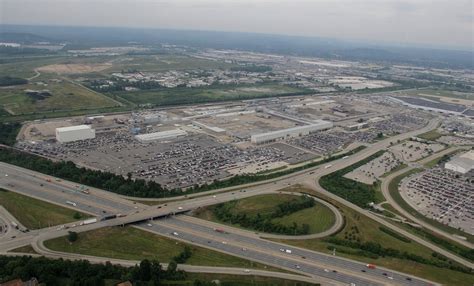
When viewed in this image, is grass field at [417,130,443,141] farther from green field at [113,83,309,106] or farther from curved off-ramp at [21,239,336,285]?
curved off-ramp at [21,239,336,285]

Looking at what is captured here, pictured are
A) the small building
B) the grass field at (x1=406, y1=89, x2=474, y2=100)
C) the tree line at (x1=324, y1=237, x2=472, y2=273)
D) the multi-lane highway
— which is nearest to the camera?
the multi-lane highway

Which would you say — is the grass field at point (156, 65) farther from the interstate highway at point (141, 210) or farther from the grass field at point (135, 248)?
the grass field at point (135, 248)

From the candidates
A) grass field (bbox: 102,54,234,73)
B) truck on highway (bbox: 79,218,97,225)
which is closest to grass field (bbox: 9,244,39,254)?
truck on highway (bbox: 79,218,97,225)

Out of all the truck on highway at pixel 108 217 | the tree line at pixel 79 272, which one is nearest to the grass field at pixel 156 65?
the truck on highway at pixel 108 217

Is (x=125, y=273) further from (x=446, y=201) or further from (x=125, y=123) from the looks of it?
(x=125, y=123)

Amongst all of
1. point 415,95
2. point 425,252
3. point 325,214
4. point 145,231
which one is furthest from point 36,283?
point 415,95

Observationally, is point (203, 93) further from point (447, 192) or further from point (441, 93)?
point (447, 192)

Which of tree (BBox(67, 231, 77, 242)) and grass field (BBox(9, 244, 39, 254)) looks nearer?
grass field (BBox(9, 244, 39, 254))
